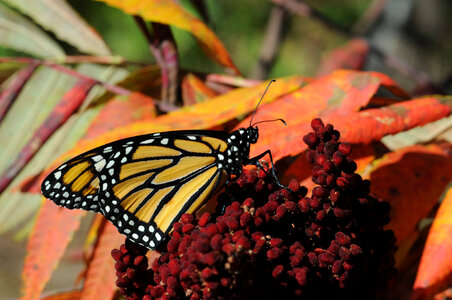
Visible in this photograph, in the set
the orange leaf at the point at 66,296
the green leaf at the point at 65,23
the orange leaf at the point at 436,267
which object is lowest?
the orange leaf at the point at 436,267

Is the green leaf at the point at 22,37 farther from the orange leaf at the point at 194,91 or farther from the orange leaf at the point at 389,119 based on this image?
the orange leaf at the point at 389,119

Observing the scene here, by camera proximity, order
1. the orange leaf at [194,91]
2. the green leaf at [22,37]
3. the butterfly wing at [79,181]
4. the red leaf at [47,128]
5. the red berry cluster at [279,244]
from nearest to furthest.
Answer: the red berry cluster at [279,244] < the butterfly wing at [79,181] < the red leaf at [47,128] < the orange leaf at [194,91] < the green leaf at [22,37]

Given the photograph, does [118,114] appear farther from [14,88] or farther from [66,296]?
[66,296]

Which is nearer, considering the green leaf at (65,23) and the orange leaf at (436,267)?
the orange leaf at (436,267)

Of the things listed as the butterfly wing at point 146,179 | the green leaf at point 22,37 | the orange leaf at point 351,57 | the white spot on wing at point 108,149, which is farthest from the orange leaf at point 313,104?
the orange leaf at point 351,57

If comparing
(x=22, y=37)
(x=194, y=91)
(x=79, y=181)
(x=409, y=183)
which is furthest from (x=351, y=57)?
(x=79, y=181)

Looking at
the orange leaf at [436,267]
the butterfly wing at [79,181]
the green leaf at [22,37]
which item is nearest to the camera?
the orange leaf at [436,267]

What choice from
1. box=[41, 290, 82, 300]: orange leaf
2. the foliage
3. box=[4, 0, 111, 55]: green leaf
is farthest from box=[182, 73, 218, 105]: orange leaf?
box=[41, 290, 82, 300]: orange leaf
